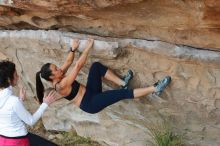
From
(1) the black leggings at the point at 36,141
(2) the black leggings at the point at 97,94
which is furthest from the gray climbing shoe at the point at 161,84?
(1) the black leggings at the point at 36,141

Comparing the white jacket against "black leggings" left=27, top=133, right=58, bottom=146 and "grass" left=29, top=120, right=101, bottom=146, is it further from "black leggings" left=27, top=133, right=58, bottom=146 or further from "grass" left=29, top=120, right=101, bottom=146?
"grass" left=29, top=120, right=101, bottom=146

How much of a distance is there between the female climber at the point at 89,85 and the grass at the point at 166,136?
705 mm

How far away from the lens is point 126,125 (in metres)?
7.20

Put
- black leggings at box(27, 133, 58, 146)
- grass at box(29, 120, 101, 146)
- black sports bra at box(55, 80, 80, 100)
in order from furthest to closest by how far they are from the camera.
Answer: grass at box(29, 120, 101, 146) → black leggings at box(27, 133, 58, 146) → black sports bra at box(55, 80, 80, 100)

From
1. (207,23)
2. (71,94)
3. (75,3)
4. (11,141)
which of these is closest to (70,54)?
(71,94)

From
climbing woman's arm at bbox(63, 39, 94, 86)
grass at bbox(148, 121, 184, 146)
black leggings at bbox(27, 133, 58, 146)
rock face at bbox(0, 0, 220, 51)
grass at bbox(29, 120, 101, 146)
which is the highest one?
rock face at bbox(0, 0, 220, 51)

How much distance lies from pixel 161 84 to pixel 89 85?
2.90 feet

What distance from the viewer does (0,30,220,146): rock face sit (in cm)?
597

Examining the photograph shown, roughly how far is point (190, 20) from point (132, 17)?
0.71 m

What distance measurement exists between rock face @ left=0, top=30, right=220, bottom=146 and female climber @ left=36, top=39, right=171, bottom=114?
0.41 feet

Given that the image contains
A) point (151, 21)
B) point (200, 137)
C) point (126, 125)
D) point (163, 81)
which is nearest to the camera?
point (151, 21)

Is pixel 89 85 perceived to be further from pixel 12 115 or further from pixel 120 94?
pixel 12 115

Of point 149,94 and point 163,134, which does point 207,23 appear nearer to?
point 149,94

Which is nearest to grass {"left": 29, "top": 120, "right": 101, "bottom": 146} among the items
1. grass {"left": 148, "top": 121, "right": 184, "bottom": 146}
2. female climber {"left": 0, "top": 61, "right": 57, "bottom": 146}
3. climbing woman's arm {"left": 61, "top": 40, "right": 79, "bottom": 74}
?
grass {"left": 148, "top": 121, "right": 184, "bottom": 146}
